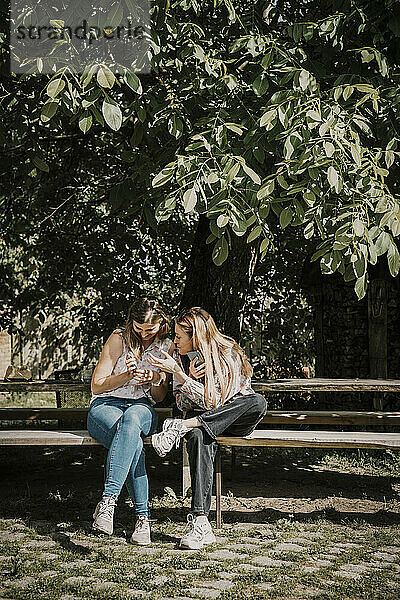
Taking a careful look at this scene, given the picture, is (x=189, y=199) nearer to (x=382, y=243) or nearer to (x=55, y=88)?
(x=55, y=88)

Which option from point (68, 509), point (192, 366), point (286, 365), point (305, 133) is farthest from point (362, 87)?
point (286, 365)

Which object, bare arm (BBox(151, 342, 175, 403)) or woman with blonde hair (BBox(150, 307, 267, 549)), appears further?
bare arm (BBox(151, 342, 175, 403))

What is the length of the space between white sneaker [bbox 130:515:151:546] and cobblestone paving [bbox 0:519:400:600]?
2.4 inches

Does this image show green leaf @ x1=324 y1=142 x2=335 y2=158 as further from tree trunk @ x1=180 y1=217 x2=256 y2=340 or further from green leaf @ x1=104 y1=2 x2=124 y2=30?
tree trunk @ x1=180 y1=217 x2=256 y2=340

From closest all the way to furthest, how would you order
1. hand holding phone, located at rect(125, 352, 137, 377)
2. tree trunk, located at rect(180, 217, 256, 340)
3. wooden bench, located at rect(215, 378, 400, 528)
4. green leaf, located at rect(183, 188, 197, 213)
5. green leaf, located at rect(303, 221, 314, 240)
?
1. green leaf, located at rect(183, 188, 197, 213)
2. green leaf, located at rect(303, 221, 314, 240)
3. hand holding phone, located at rect(125, 352, 137, 377)
4. wooden bench, located at rect(215, 378, 400, 528)
5. tree trunk, located at rect(180, 217, 256, 340)

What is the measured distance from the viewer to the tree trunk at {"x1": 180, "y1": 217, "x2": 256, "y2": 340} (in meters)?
6.97

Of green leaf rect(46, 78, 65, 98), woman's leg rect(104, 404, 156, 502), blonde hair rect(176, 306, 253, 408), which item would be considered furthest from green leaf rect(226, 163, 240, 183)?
woman's leg rect(104, 404, 156, 502)

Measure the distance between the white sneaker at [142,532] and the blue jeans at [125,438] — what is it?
43 millimetres

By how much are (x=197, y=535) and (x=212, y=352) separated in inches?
46.2

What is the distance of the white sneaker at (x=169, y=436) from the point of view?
4695mm

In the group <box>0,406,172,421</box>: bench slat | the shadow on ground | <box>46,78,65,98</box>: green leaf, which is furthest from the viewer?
<box>0,406,172,421</box>: bench slat

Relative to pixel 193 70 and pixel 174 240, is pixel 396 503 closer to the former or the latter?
pixel 193 70

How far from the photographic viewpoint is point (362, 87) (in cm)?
404

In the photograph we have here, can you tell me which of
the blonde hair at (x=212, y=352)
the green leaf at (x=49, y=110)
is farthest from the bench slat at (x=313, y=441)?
the green leaf at (x=49, y=110)
